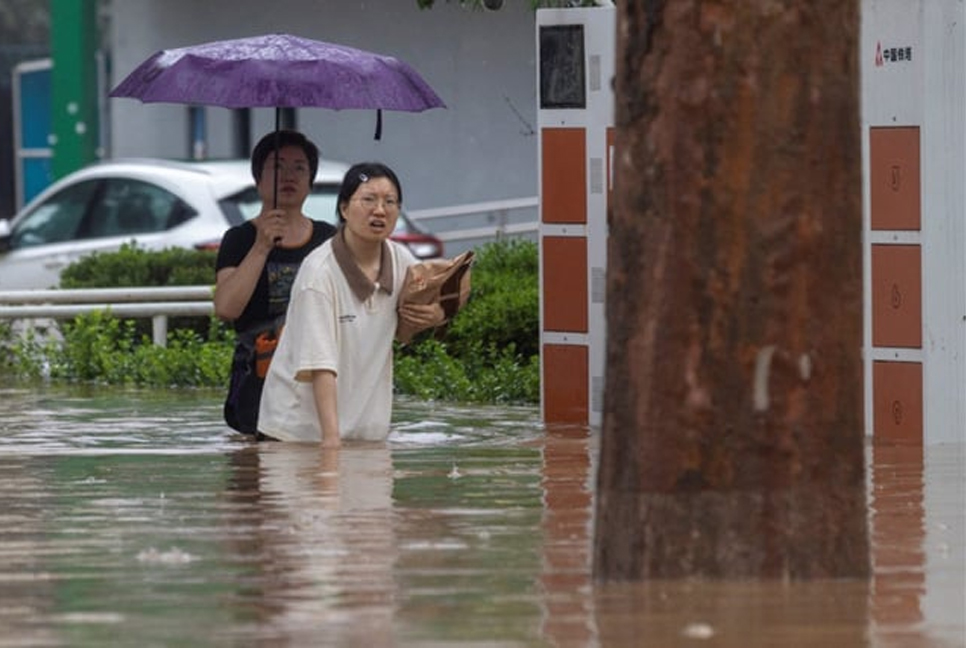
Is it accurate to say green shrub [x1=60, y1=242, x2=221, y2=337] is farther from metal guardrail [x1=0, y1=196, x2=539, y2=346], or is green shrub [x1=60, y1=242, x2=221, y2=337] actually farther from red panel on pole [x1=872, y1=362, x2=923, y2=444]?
red panel on pole [x1=872, y1=362, x2=923, y2=444]

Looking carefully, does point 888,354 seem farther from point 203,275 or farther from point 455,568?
point 203,275

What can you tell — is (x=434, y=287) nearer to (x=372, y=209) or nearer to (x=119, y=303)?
(x=372, y=209)

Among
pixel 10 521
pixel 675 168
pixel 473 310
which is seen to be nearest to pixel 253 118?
pixel 473 310

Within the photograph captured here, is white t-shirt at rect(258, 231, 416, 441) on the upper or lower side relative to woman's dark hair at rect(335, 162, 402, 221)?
lower

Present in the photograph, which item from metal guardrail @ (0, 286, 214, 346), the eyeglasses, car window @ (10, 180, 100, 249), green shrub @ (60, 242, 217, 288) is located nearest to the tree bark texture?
the eyeglasses

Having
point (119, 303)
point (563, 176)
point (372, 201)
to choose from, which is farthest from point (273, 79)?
point (119, 303)

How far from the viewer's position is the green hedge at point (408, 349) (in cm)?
1563

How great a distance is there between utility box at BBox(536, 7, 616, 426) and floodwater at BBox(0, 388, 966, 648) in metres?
0.82

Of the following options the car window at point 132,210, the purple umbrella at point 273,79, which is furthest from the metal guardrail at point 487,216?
the purple umbrella at point 273,79

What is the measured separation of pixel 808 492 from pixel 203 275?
38.1 ft

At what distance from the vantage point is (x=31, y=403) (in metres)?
15.5

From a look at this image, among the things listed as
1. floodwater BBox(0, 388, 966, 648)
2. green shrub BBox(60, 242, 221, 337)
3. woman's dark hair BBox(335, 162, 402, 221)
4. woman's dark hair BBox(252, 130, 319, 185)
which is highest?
woman's dark hair BBox(252, 130, 319, 185)

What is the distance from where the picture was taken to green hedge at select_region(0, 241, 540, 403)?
15633 mm

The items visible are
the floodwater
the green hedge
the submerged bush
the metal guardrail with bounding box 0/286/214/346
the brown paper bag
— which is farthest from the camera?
the metal guardrail with bounding box 0/286/214/346
